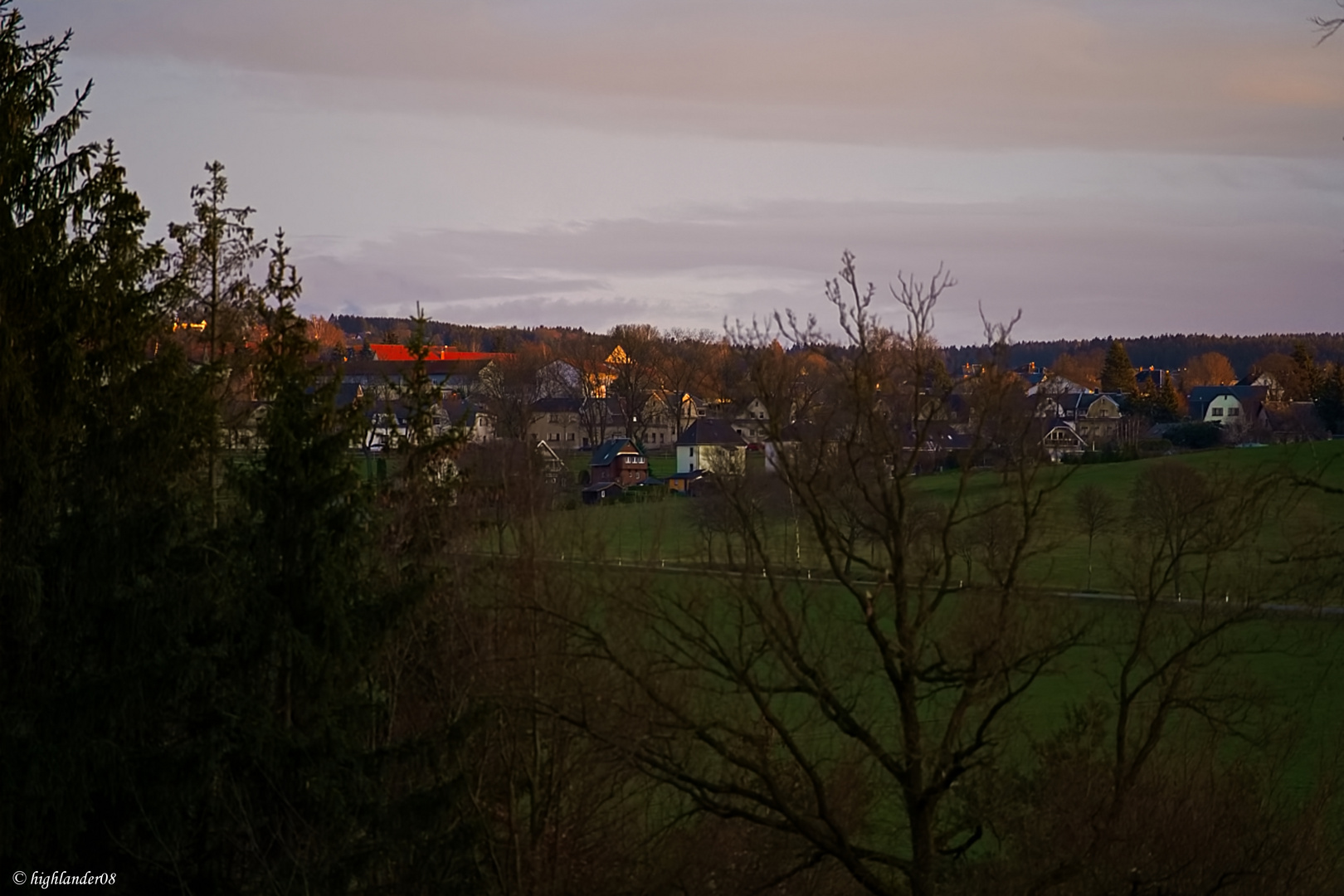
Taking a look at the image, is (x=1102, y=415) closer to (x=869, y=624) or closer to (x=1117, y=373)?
(x=1117, y=373)

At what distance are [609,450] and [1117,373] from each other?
1722 inches

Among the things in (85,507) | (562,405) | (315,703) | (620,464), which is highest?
(562,405)

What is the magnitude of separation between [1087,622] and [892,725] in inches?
205

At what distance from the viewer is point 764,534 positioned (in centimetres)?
1312

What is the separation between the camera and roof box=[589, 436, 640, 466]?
74312mm

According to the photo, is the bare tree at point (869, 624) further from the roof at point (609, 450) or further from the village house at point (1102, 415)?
the roof at point (609, 450)

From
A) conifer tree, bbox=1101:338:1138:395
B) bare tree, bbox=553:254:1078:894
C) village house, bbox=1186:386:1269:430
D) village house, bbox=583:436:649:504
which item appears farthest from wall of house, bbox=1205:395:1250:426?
bare tree, bbox=553:254:1078:894

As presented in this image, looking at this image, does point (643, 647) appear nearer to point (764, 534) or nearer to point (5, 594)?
point (764, 534)

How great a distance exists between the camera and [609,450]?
7606 cm

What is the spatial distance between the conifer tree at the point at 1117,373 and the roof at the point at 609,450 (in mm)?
40282

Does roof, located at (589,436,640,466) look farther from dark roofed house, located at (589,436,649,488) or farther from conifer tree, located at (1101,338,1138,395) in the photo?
conifer tree, located at (1101,338,1138,395)

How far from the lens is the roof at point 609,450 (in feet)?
244

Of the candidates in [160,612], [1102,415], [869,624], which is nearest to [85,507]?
[160,612]

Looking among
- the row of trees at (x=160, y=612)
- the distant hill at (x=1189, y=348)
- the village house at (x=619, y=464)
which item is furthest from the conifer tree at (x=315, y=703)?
the distant hill at (x=1189, y=348)
